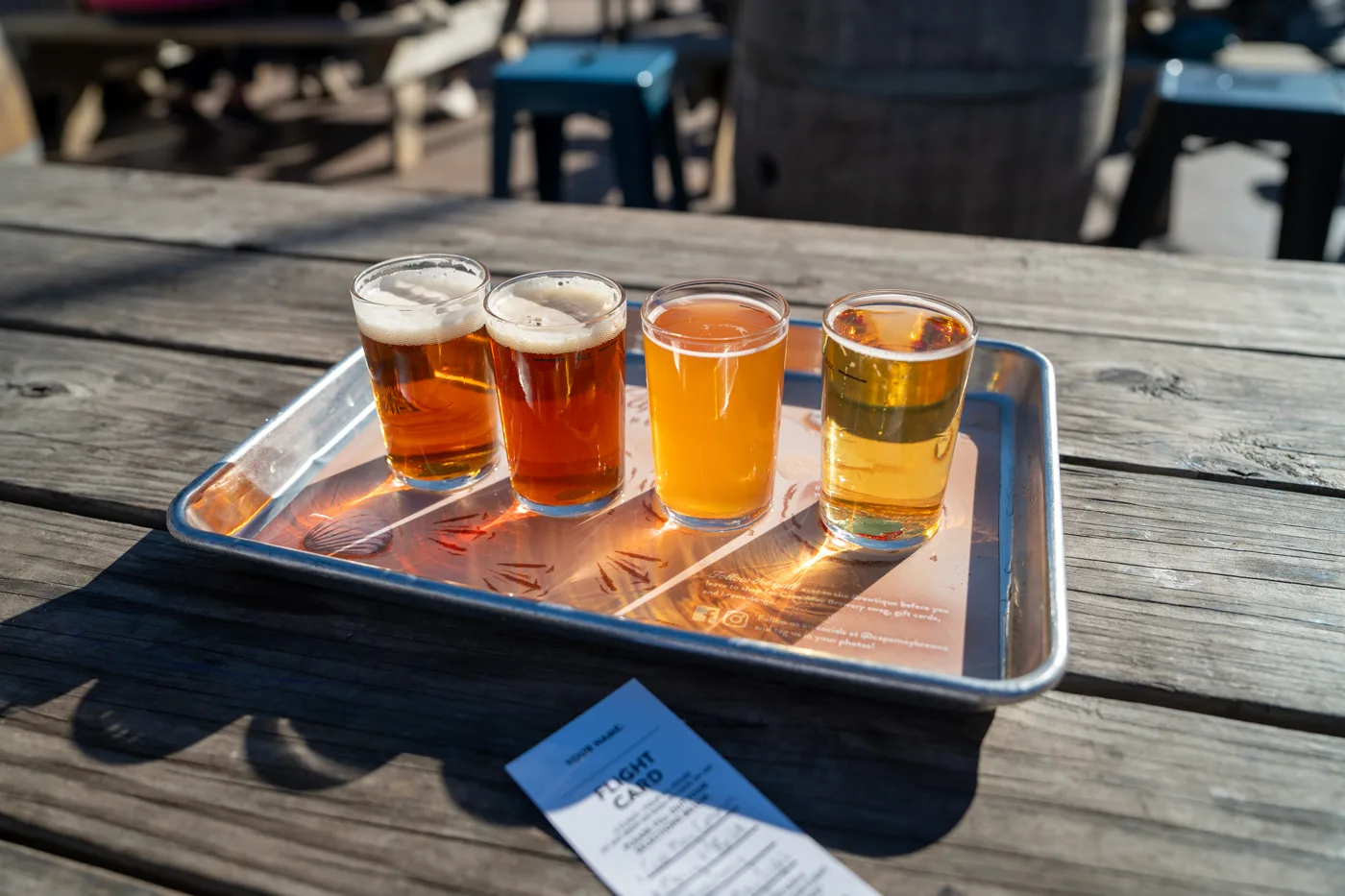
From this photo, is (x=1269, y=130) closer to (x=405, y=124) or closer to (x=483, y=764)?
(x=483, y=764)

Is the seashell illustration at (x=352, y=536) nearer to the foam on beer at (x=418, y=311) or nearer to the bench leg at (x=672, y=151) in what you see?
the foam on beer at (x=418, y=311)

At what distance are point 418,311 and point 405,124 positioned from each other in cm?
369

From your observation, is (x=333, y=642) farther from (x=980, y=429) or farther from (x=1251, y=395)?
(x=1251, y=395)

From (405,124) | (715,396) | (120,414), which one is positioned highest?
(715,396)

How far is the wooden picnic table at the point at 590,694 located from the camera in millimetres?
596

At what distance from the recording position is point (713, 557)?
82 centimetres

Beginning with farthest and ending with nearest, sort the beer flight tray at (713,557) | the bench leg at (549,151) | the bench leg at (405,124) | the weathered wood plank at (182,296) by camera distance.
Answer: the bench leg at (405,124), the bench leg at (549,151), the weathered wood plank at (182,296), the beer flight tray at (713,557)

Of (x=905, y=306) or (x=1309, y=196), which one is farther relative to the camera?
(x=1309, y=196)

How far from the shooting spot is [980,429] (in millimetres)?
1017

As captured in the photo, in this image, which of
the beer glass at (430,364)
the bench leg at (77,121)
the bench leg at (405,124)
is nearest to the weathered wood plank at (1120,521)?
the beer glass at (430,364)

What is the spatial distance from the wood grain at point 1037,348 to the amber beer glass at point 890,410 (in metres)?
0.26

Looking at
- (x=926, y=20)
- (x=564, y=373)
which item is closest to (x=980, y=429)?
(x=564, y=373)

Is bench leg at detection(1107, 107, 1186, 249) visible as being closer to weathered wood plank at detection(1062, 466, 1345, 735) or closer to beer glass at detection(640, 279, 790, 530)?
weathered wood plank at detection(1062, 466, 1345, 735)

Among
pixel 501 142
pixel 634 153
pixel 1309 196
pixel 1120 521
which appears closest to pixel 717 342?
pixel 1120 521
